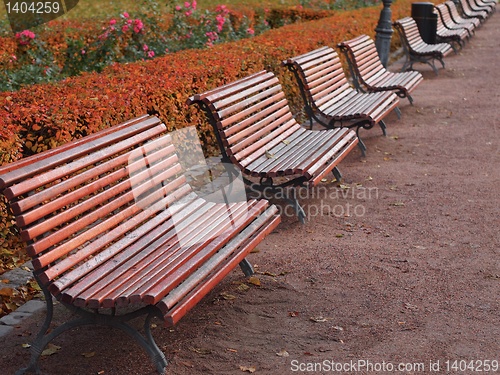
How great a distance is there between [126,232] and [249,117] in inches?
77.8

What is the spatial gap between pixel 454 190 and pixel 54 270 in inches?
165

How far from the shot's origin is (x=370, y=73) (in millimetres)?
9656

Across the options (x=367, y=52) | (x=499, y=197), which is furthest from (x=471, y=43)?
(x=499, y=197)

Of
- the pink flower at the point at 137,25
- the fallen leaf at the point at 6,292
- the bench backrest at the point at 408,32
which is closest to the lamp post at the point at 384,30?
the bench backrest at the point at 408,32

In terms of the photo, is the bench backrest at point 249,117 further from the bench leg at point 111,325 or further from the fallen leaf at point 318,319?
the bench leg at point 111,325

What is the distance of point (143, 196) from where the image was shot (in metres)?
4.43

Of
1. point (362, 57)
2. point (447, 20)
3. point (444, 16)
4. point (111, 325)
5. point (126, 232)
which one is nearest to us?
point (111, 325)

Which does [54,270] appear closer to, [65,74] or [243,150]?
[243,150]

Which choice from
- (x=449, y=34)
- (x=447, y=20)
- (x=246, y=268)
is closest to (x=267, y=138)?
(x=246, y=268)

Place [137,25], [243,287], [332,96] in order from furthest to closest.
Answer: [137,25] < [332,96] < [243,287]

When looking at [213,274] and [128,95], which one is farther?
[128,95]

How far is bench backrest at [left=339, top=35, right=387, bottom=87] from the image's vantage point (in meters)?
9.11

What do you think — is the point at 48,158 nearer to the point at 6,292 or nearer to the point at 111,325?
the point at 111,325

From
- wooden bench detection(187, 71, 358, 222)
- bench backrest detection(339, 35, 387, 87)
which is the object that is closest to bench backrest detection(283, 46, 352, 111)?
bench backrest detection(339, 35, 387, 87)
